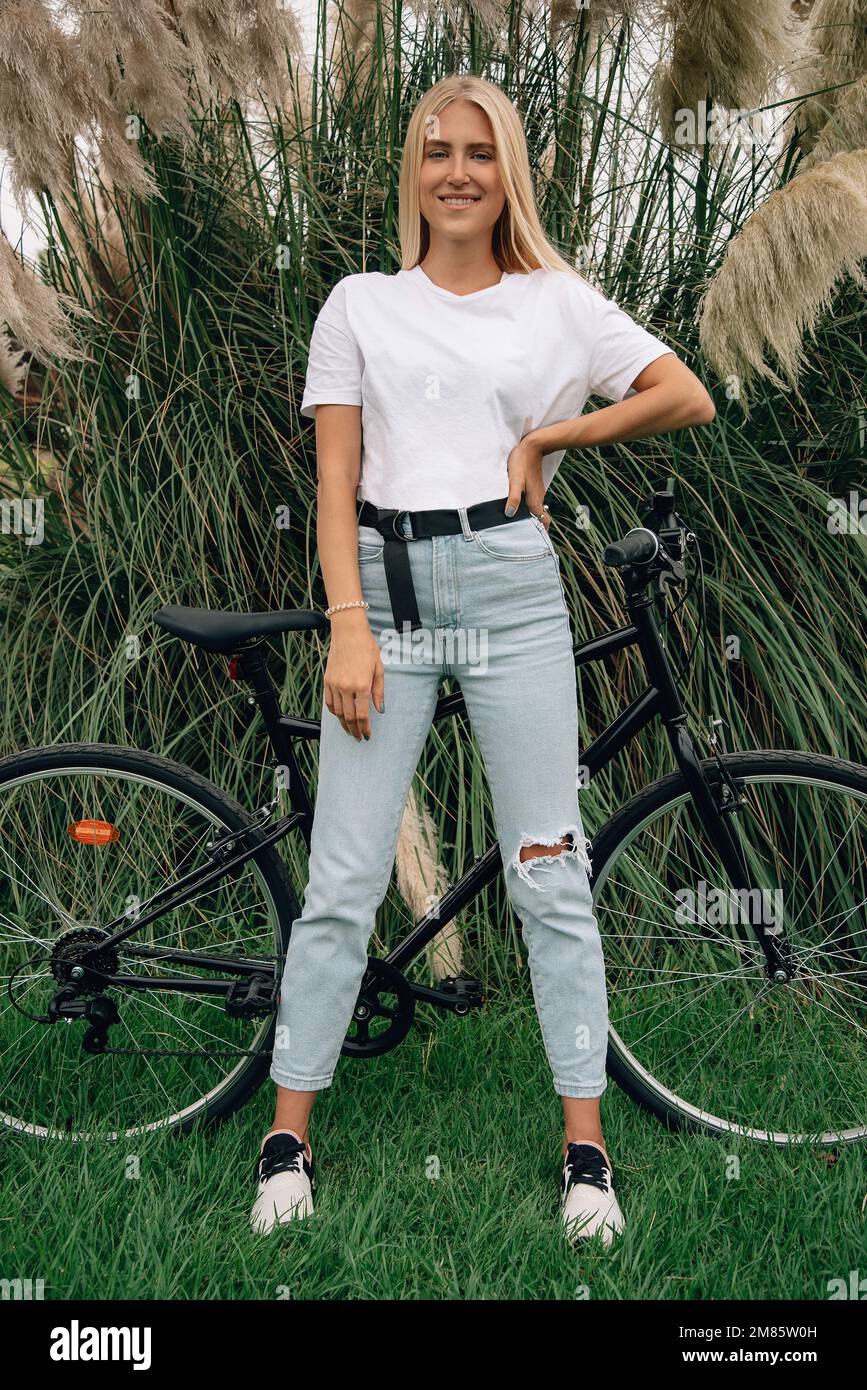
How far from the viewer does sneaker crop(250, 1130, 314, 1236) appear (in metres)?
1.87

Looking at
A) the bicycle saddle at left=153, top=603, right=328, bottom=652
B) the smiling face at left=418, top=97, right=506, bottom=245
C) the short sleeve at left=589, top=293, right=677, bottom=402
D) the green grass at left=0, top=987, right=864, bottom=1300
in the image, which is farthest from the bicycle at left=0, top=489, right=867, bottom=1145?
the smiling face at left=418, top=97, right=506, bottom=245

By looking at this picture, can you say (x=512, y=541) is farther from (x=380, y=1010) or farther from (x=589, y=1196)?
(x=589, y=1196)

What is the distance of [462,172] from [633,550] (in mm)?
690

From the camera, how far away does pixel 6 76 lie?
2.40 m

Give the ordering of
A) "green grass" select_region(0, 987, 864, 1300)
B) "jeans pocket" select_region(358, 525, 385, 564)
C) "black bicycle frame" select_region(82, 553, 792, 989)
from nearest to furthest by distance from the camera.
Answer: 1. "green grass" select_region(0, 987, 864, 1300)
2. "jeans pocket" select_region(358, 525, 385, 564)
3. "black bicycle frame" select_region(82, 553, 792, 989)

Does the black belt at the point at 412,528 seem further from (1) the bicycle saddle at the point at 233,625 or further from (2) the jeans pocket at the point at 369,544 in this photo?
(1) the bicycle saddle at the point at 233,625

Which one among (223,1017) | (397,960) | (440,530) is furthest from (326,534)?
(223,1017)

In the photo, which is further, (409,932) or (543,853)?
(409,932)

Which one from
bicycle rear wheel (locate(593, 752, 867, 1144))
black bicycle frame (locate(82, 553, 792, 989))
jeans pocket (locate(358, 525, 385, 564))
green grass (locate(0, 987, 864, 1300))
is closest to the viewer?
green grass (locate(0, 987, 864, 1300))

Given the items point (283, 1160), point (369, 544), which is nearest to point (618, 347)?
point (369, 544)

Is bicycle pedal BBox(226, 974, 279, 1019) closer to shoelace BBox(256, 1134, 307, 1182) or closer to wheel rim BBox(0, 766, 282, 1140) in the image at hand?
wheel rim BBox(0, 766, 282, 1140)

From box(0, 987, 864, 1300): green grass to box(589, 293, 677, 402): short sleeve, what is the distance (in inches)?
57.0

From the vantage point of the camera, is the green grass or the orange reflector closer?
the green grass

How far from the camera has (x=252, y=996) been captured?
6.71 ft
